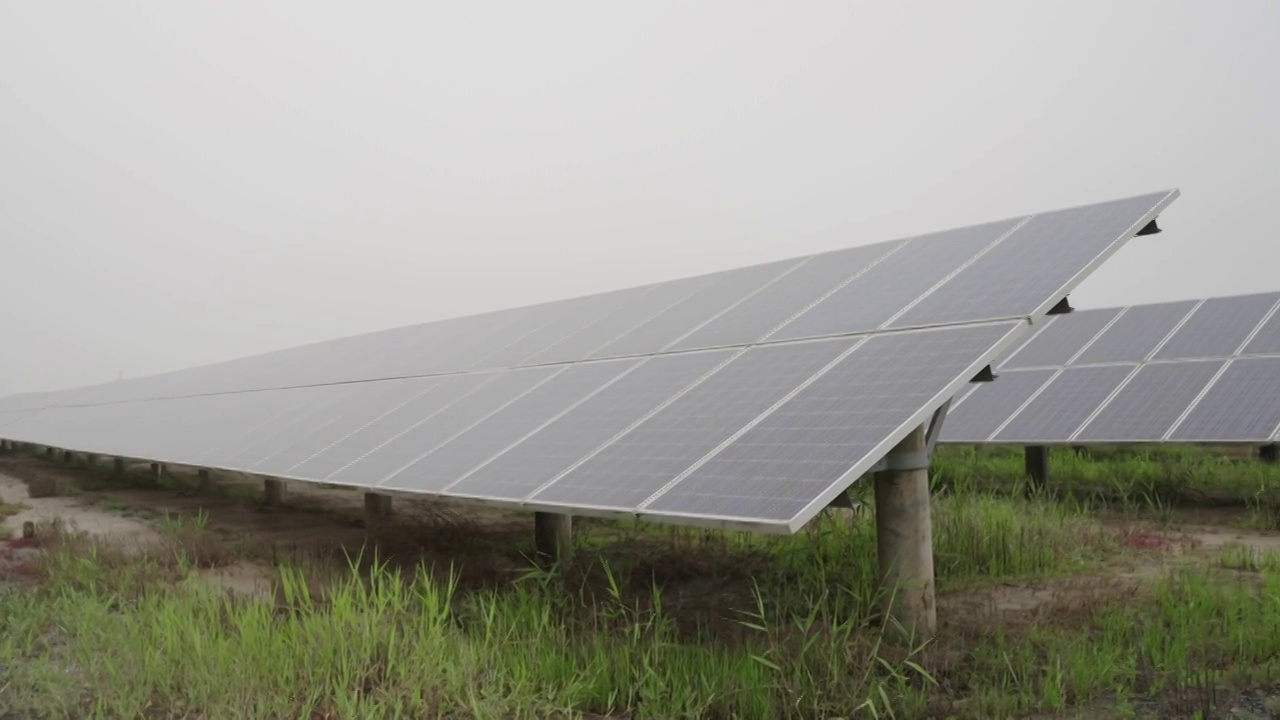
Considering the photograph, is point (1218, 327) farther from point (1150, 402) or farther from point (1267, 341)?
point (1150, 402)

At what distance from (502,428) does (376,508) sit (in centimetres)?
452

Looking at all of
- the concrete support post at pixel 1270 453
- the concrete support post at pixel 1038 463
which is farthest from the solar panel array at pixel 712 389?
the concrete support post at pixel 1270 453

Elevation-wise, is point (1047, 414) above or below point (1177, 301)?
below

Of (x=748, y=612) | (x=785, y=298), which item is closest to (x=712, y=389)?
(x=748, y=612)

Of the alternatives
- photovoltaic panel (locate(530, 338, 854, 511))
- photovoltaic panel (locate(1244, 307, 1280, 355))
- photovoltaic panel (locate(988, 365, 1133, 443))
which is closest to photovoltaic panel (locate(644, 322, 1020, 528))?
photovoltaic panel (locate(530, 338, 854, 511))

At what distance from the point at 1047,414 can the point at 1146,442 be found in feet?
5.77

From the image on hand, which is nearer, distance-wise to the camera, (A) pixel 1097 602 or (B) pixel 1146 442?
(A) pixel 1097 602

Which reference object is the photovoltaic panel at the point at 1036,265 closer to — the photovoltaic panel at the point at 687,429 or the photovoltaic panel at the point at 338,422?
the photovoltaic panel at the point at 687,429

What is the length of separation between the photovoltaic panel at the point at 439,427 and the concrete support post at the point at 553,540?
122 cm

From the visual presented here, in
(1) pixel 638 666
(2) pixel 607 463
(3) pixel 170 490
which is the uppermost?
(2) pixel 607 463

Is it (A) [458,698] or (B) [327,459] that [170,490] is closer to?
(B) [327,459]

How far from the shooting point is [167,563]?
9516 millimetres

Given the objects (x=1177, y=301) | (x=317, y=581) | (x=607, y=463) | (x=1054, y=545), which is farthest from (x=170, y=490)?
(x=1177, y=301)

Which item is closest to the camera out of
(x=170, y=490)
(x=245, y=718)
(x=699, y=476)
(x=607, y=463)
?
(x=245, y=718)
